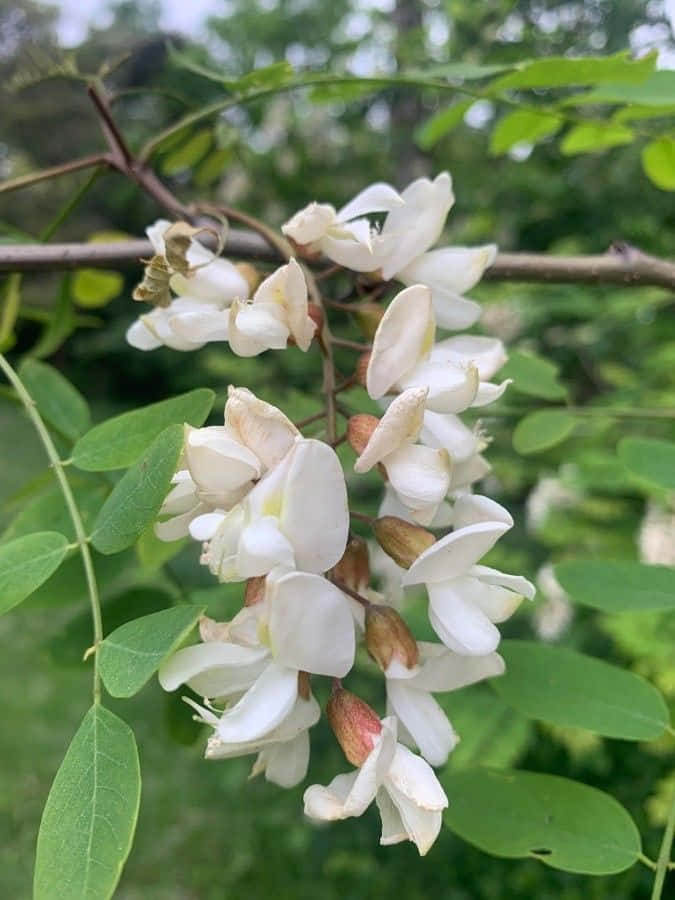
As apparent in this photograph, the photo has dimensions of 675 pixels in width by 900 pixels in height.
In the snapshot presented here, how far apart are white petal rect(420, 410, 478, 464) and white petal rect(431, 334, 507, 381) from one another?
0.04 metres

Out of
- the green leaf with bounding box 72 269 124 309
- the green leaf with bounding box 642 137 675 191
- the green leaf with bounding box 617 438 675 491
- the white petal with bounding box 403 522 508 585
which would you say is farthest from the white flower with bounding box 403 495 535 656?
the green leaf with bounding box 72 269 124 309

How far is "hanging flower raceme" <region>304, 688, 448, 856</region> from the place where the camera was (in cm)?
37

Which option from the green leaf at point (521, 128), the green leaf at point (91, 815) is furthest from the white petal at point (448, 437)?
the green leaf at point (521, 128)

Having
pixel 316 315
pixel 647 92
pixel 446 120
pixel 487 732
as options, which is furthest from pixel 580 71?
pixel 487 732

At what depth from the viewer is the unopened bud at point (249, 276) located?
529 mm

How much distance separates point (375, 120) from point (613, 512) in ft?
9.68

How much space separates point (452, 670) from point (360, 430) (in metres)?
0.13

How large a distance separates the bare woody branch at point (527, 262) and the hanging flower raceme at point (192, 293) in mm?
83

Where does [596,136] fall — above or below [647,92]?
below

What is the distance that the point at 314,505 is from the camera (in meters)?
0.37

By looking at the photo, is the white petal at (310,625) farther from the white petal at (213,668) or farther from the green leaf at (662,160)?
the green leaf at (662,160)

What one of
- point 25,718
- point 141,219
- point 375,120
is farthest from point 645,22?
point 141,219

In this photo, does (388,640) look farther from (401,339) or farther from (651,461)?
(651,461)

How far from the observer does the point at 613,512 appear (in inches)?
78.0
